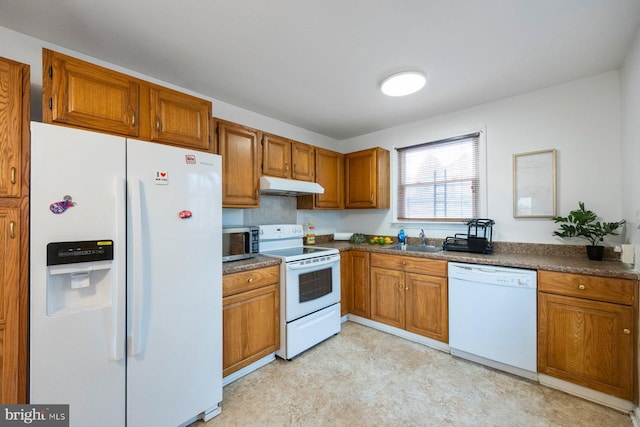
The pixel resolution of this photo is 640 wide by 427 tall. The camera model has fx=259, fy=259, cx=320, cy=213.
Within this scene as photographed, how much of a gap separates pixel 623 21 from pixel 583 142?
3.25 ft

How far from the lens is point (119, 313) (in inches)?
53.7

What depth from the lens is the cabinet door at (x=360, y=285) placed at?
10.1 ft

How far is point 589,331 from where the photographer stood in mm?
1823

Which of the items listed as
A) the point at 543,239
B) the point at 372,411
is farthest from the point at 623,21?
the point at 372,411

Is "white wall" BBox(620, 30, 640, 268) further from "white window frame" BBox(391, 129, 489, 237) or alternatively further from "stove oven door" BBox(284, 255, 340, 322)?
"stove oven door" BBox(284, 255, 340, 322)

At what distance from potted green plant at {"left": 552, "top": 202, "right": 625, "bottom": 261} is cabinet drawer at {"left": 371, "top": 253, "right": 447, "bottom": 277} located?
1.02 m

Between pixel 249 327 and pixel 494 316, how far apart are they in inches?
81.2

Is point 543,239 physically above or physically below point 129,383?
above

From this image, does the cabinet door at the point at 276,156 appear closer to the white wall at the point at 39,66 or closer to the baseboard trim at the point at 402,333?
the white wall at the point at 39,66

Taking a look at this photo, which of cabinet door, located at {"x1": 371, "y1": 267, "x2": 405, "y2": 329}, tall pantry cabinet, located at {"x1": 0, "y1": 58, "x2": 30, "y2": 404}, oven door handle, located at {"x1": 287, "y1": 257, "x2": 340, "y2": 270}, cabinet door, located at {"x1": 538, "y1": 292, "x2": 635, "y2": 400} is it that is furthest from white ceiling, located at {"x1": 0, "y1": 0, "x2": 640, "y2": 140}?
cabinet door, located at {"x1": 371, "y1": 267, "x2": 405, "y2": 329}

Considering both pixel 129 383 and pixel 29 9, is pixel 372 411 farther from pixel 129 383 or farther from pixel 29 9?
pixel 29 9

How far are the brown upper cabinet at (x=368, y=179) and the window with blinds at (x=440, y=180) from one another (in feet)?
0.65

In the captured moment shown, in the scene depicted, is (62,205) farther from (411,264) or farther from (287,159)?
(411,264)

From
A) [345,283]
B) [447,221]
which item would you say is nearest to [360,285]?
[345,283]
